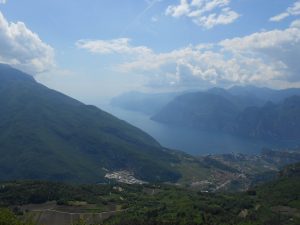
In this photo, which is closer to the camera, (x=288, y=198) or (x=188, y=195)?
(x=288, y=198)

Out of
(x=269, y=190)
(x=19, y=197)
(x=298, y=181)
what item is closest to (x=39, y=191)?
(x=19, y=197)

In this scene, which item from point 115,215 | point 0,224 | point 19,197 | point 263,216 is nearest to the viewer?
point 0,224

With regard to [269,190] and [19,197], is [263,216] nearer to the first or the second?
[269,190]

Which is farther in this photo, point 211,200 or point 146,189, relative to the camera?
point 146,189

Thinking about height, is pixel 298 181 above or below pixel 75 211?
above

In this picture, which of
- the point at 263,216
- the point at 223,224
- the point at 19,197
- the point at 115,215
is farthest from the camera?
the point at 19,197

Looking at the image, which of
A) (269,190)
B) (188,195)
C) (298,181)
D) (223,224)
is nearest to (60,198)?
(188,195)

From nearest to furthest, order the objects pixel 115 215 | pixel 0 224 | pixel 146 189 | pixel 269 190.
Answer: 1. pixel 0 224
2. pixel 115 215
3. pixel 269 190
4. pixel 146 189

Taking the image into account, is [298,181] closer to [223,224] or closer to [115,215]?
[223,224]

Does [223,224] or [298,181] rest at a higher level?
[298,181]
